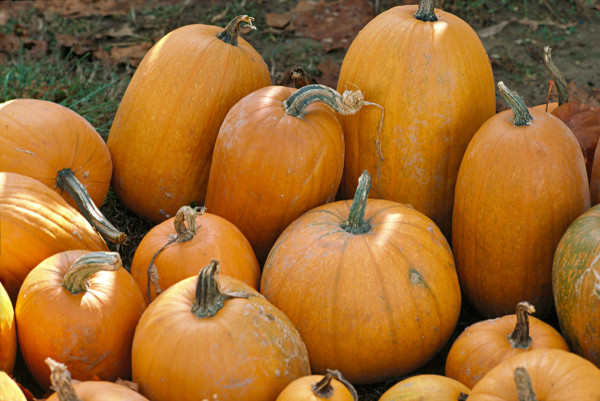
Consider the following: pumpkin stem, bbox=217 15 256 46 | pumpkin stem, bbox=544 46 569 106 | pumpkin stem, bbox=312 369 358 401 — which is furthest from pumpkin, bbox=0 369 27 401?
pumpkin stem, bbox=544 46 569 106

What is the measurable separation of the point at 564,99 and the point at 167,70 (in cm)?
209

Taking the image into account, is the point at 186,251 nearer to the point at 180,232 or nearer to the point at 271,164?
the point at 180,232

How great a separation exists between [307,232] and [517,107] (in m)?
1.03

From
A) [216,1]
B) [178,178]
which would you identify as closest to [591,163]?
[178,178]

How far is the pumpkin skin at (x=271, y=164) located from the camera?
3.03m

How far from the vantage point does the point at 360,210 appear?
275cm

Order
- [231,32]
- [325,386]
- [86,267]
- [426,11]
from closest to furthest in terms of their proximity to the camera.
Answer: [325,386]
[86,267]
[426,11]
[231,32]

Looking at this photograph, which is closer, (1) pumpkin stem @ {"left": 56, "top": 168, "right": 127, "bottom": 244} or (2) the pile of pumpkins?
(2) the pile of pumpkins

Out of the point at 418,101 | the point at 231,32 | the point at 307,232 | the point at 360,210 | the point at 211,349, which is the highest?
the point at 231,32

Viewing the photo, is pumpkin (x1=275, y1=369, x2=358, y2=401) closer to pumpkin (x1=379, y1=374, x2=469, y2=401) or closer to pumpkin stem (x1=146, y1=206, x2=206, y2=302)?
pumpkin (x1=379, y1=374, x2=469, y2=401)

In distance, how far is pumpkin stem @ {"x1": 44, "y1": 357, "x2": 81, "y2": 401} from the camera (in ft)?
5.96

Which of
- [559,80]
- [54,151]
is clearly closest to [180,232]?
[54,151]

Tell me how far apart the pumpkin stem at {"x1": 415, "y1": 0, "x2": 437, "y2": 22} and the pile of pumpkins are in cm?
1

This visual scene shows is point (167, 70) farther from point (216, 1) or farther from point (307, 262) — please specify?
point (216, 1)
